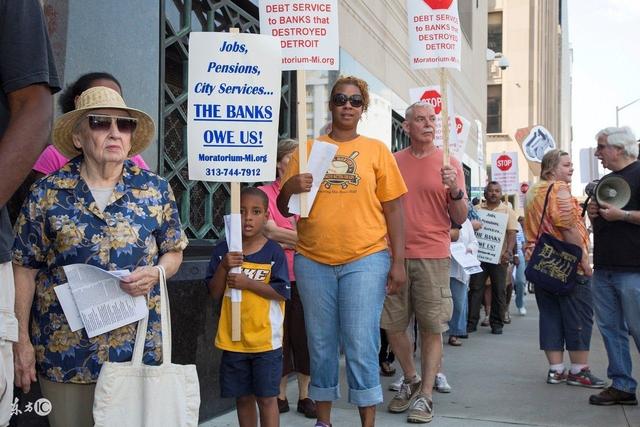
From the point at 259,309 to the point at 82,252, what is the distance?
164 centimetres

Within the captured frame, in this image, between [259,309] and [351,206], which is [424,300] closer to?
[351,206]

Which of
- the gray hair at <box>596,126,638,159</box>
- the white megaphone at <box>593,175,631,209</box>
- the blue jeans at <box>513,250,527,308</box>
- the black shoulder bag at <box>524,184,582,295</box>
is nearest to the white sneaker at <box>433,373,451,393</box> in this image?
the black shoulder bag at <box>524,184,582,295</box>

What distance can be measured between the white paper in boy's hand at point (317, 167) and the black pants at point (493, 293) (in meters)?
6.91

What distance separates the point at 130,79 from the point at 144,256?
2.50 metres

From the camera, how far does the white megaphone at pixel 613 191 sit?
6125 millimetres

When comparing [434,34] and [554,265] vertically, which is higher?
[434,34]

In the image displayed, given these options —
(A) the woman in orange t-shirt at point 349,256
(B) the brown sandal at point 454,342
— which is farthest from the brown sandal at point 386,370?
(A) the woman in orange t-shirt at point 349,256

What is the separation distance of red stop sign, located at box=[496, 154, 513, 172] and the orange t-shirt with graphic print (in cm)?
1285

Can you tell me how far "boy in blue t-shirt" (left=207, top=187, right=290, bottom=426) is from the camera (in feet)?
14.8

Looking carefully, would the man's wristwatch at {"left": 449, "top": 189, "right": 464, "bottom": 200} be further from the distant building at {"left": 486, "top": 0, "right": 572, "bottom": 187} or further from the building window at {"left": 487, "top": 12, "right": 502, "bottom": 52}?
the building window at {"left": 487, "top": 12, "right": 502, "bottom": 52}

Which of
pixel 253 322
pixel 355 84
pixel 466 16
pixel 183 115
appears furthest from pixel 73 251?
pixel 466 16

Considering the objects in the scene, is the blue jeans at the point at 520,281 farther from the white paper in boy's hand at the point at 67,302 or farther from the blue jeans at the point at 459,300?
the white paper in boy's hand at the point at 67,302

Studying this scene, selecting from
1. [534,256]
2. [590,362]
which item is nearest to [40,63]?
[534,256]

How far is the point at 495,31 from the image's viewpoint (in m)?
47.5
